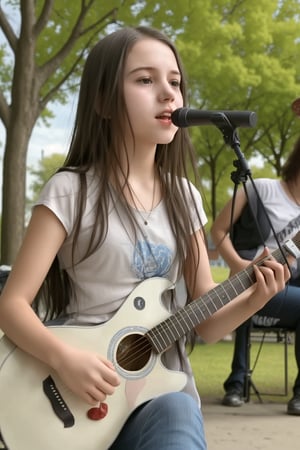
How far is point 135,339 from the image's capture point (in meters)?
1.94

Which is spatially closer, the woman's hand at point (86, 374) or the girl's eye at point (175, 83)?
the woman's hand at point (86, 374)

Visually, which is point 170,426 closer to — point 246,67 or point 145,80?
point 145,80

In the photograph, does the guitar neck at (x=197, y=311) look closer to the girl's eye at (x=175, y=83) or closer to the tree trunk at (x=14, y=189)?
the girl's eye at (x=175, y=83)

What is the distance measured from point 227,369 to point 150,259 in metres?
4.62

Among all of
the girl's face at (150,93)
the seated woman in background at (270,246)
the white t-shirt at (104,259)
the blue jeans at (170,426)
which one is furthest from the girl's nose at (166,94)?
the seated woman in background at (270,246)

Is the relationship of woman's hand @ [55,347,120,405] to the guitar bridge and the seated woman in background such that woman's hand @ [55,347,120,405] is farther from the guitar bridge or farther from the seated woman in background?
the seated woman in background

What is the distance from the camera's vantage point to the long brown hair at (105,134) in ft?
6.51

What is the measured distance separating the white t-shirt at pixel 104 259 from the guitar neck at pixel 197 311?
0.07m

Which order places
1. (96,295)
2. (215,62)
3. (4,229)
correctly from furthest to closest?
(215,62) < (4,229) < (96,295)

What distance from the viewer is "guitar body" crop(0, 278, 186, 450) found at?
5.92 feet

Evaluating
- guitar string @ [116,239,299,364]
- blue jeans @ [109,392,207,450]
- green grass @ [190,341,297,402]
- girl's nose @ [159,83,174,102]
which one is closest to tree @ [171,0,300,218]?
green grass @ [190,341,297,402]

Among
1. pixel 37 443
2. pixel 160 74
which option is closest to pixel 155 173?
pixel 160 74

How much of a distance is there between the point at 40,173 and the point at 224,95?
17.6m

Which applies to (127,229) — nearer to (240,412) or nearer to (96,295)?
(96,295)
